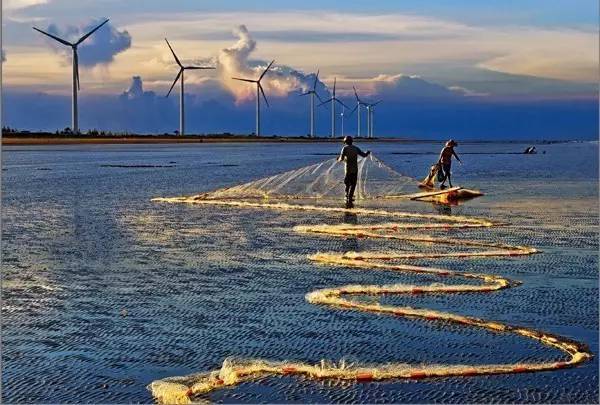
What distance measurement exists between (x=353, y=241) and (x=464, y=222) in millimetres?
4957

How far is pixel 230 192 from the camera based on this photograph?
109 feet

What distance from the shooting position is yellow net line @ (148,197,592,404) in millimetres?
8602

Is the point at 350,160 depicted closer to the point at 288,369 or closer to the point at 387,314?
the point at 387,314

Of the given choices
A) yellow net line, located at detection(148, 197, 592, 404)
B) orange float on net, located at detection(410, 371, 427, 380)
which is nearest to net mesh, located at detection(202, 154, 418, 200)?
yellow net line, located at detection(148, 197, 592, 404)

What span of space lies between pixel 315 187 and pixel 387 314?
25406 millimetres

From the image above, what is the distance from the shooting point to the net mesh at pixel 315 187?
3275 cm

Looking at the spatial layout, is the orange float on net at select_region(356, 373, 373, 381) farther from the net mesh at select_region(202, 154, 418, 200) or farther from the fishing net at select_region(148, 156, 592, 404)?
the net mesh at select_region(202, 154, 418, 200)

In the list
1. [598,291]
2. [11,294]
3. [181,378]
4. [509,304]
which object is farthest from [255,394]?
[598,291]

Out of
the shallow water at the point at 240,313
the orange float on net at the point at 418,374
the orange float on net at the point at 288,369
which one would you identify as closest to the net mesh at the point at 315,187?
the shallow water at the point at 240,313

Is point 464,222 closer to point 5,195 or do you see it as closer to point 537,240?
point 537,240

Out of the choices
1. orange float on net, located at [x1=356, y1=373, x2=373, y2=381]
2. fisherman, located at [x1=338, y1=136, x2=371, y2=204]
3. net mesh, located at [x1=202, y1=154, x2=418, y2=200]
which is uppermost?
fisherman, located at [x1=338, y1=136, x2=371, y2=204]

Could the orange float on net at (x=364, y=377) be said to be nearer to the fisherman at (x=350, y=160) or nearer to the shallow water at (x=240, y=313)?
the shallow water at (x=240, y=313)

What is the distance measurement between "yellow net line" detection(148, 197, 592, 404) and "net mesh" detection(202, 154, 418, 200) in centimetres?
1096

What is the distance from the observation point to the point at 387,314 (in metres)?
11.6
